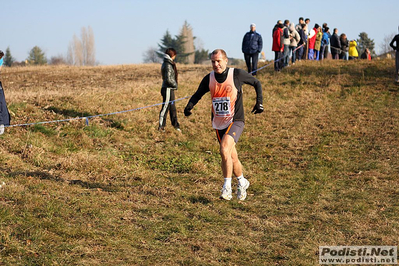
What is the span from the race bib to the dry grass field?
153 cm

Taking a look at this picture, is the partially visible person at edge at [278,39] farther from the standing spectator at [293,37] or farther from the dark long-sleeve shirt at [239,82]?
the dark long-sleeve shirt at [239,82]

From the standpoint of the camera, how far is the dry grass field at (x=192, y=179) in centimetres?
553

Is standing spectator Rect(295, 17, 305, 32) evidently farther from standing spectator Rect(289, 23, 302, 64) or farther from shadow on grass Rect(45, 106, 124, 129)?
shadow on grass Rect(45, 106, 124, 129)

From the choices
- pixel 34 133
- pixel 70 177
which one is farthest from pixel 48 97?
pixel 70 177

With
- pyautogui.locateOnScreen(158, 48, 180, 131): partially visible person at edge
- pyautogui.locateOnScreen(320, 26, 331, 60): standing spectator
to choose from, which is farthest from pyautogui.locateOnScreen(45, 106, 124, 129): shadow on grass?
pyautogui.locateOnScreen(320, 26, 331, 60): standing spectator

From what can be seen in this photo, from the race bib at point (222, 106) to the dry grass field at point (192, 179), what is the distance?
1526 millimetres

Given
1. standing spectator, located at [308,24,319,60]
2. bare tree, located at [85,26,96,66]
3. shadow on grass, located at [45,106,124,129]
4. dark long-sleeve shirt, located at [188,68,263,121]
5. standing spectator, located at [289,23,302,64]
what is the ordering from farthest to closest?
bare tree, located at [85,26,96,66], standing spectator, located at [308,24,319,60], standing spectator, located at [289,23,302,64], shadow on grass, located at [45,106,124,129], dark long-sleeve shirt, located at [188,68,263,121]

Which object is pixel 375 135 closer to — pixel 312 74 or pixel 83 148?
pixel 312 74

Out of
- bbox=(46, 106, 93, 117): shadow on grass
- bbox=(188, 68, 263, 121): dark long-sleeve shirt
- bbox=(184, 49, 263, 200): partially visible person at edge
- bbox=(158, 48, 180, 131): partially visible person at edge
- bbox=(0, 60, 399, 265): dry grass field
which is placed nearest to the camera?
bbox=(0, 60, 399, 265): dry grass field

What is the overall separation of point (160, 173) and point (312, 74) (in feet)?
39.8

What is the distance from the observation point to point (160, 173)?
9.69 metres

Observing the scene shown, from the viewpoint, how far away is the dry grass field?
553 cm

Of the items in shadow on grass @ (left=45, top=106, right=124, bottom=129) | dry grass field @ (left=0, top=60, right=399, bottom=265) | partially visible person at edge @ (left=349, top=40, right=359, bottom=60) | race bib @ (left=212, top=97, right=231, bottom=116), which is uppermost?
Result: partially visible person at edge @ (left=349, top=40, right=359, bottom=60)

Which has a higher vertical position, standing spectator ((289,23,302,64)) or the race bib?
standing spectator ((289,23,302,64))
